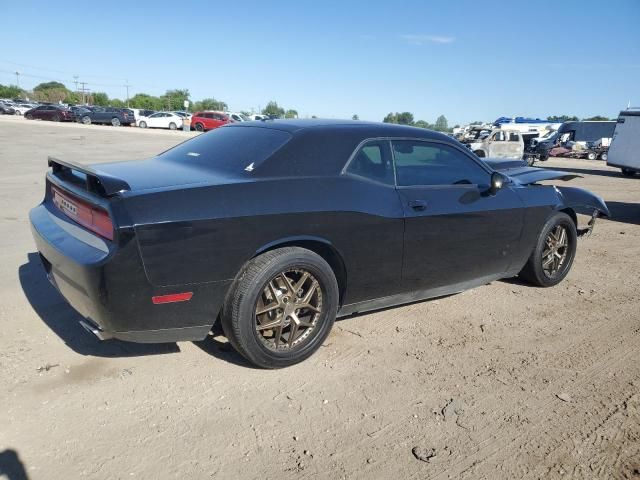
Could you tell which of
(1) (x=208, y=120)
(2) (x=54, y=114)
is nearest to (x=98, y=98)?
(2) (x=54, y=114)

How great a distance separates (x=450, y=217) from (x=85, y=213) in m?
2.47

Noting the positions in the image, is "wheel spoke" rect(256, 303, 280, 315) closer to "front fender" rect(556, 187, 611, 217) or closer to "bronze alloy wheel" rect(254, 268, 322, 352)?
"bronze alloy wheel" rect(254, 268, 322, 352)

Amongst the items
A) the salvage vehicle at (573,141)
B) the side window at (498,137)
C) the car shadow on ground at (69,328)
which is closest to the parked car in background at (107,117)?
the salvage vehicle at (573,141)

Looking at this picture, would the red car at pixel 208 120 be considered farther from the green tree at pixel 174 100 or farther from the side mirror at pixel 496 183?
the green tree at pixel 174 100

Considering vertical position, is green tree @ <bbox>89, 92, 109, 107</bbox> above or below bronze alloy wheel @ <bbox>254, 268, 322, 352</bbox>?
above

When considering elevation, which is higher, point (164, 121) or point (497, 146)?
point (497, 146)

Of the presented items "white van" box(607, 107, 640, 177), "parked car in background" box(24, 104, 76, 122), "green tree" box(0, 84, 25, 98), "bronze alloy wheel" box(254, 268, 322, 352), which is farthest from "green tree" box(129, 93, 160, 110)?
"bronze alloy wheel" box(254, 268, 322, 352)

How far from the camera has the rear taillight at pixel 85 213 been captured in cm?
264

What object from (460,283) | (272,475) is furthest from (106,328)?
(460,283)

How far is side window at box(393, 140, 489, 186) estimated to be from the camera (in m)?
Answer: 3.73

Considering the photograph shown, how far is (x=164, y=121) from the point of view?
40531mm

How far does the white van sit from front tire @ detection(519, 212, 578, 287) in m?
13.8

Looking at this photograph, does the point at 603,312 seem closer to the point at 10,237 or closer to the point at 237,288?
the point at 237,288

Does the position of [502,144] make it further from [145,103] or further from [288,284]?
[145,103]
